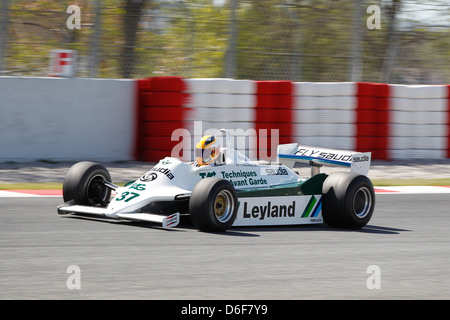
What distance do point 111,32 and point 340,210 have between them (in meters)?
6.34

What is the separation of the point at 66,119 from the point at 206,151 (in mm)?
5209

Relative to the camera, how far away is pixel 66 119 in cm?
1205

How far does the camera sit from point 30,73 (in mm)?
12375

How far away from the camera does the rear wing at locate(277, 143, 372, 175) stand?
7.91 m

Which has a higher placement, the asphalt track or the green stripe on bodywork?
the green stripe on bodywork

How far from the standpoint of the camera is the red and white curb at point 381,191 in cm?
945

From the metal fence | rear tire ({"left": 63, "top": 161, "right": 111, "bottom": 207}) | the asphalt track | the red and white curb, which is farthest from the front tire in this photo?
the metal fence

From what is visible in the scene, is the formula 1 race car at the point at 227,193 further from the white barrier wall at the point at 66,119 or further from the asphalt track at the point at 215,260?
the white barrier wall at the point at 66,119

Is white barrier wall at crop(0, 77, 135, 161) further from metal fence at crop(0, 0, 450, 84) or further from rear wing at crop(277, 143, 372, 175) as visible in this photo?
rear wing at crop(277, 143, 372, 175)

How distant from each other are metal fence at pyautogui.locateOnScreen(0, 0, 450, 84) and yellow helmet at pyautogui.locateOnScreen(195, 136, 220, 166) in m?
5.59

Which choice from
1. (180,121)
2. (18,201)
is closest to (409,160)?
(180,121)

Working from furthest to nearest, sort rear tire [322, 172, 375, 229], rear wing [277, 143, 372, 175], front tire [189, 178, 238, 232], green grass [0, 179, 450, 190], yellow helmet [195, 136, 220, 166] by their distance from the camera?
1. green grass [0, 179, 450, 190]
2. rear wing [277, 143, 372, 175]
3. rear tire [322, 172, 375, 229]
4. yellow helmet [195, 136, 220, 166]
5. front tire [189, 178, 238, 232]

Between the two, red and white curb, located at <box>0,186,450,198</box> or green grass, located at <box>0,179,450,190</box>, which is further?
green grass, located at <box>0,179,450,190</box>
